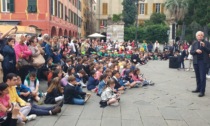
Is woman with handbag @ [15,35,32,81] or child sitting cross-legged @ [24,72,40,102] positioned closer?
child sitting cross-legged @ [24,72,40,102]

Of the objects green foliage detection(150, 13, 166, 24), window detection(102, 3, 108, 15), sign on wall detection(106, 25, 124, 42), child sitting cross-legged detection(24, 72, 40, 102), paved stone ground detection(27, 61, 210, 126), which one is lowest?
paved stone ground detection(27, 61, 210, 126)

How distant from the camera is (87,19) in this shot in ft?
217

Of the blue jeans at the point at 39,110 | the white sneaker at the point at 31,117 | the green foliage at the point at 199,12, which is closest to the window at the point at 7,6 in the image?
the blue jeans at the point at 39,110

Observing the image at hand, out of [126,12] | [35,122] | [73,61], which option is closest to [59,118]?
[35,122]

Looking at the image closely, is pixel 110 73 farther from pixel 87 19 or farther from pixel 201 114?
pixel 87 19

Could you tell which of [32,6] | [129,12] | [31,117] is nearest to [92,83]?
[31,117]

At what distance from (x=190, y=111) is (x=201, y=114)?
349 millimetres

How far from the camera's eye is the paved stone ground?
266 inches

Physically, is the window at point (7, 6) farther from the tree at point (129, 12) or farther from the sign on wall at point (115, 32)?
the tree at point (129, 12)

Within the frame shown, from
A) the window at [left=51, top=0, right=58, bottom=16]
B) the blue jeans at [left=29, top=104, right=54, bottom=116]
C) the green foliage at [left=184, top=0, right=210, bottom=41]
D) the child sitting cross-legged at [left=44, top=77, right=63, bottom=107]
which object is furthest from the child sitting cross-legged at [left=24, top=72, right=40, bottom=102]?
the green foliage at [left=184, top=0, right=210, bottom=41]

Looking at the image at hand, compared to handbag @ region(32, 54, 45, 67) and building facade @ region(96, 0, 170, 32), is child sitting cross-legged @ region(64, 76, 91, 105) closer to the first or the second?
handbag @ region(32, 54, 45, 67)

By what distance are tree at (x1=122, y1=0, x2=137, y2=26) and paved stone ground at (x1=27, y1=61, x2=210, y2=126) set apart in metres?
43.8

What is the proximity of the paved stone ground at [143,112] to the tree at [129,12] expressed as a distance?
43.8 meters

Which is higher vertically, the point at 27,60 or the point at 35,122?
the point at 27,60
